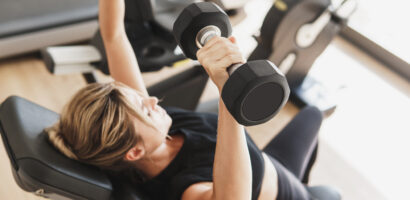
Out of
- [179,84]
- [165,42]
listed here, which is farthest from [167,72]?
[179,84]

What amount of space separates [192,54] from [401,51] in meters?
1.95

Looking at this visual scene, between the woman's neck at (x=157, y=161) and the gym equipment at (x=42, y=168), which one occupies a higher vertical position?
the gym equipment at (x=42, y=168)

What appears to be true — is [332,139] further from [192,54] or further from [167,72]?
[192,54]

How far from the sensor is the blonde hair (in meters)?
0.96

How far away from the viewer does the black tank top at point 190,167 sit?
3.42ft

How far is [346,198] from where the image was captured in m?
1.68

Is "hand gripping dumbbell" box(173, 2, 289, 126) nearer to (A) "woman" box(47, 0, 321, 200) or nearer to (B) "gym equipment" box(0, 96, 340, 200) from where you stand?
(A) "woman" box(47, 0, 321, 200)

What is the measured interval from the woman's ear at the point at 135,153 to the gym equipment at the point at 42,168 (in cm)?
8

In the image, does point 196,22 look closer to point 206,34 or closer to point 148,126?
point 206,34

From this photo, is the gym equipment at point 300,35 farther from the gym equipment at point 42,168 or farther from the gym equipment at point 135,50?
the gym equipment at point 42,168

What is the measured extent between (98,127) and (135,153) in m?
0.13

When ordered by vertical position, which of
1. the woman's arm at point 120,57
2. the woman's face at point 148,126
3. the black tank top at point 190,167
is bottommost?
the black tank top at point 190,167

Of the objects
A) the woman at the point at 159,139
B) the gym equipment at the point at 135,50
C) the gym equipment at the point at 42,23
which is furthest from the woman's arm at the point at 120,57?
the gym equipment at the point at 42,23

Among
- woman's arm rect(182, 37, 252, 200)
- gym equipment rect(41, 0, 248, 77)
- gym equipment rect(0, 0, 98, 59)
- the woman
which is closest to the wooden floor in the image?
gym equipment rect(0, 0, 98, 59)
